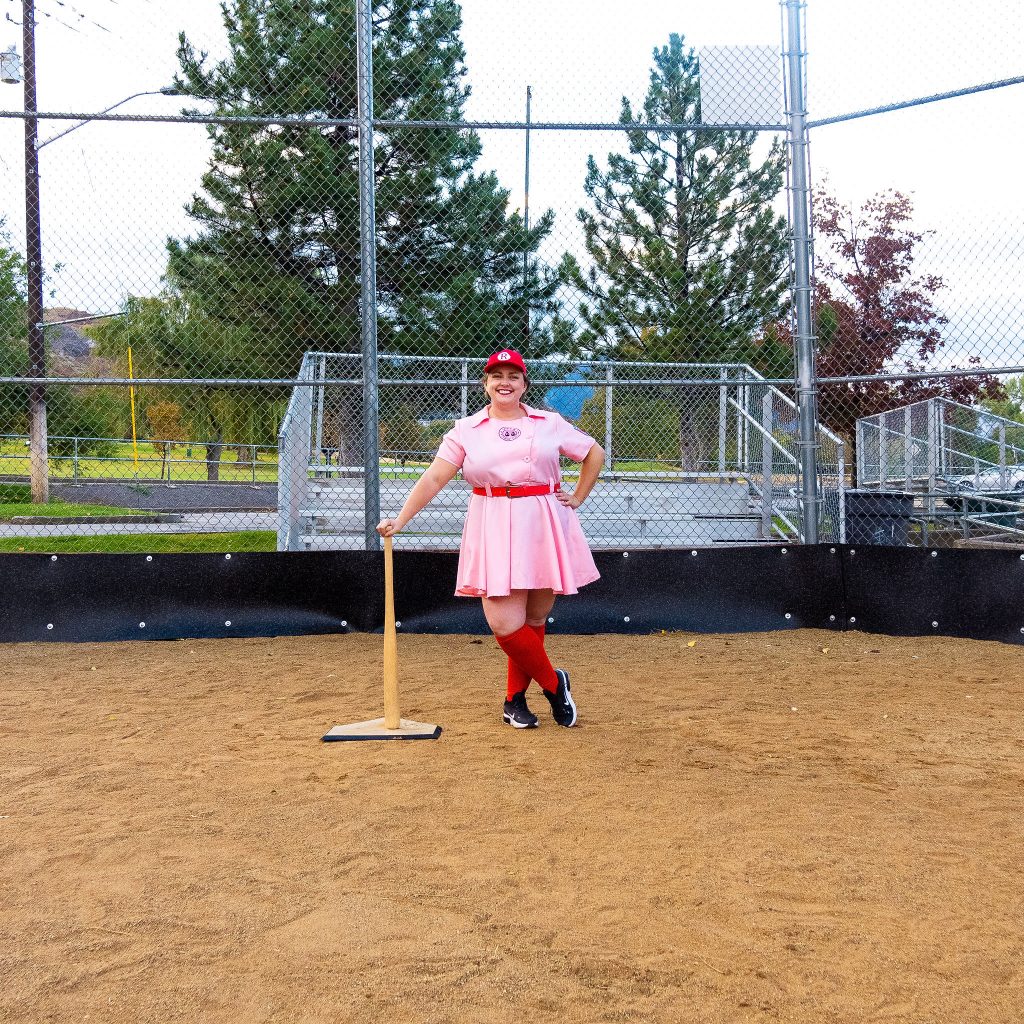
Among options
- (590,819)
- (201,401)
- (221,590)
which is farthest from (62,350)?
(590,819)

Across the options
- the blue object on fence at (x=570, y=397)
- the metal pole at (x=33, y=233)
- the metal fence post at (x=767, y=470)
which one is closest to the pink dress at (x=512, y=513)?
the blue object on fence at (x=570, y=397)

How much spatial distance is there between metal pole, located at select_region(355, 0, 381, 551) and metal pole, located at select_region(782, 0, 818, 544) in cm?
290

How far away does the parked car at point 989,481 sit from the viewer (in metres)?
13.7

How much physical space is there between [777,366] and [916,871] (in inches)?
319

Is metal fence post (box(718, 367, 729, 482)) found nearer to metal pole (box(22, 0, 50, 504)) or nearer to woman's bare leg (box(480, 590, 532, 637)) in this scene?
woman's bare leg (box(480, 590, 532, 637))

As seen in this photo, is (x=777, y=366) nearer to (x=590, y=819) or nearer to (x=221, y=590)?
(x=221, y=590)

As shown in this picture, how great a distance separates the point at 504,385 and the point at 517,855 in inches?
91.4

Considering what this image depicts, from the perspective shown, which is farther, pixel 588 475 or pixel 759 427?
pixel 759 427

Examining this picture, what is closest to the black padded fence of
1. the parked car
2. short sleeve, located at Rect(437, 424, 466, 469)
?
short sleeve, located at Rect(437, 424, 466, 469)

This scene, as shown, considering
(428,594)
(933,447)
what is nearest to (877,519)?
(933,447)

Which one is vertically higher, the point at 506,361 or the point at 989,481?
the point at 506,361

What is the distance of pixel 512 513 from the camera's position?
523 cm

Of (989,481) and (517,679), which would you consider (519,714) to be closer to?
(517,679)

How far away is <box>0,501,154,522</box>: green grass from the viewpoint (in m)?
16.9
